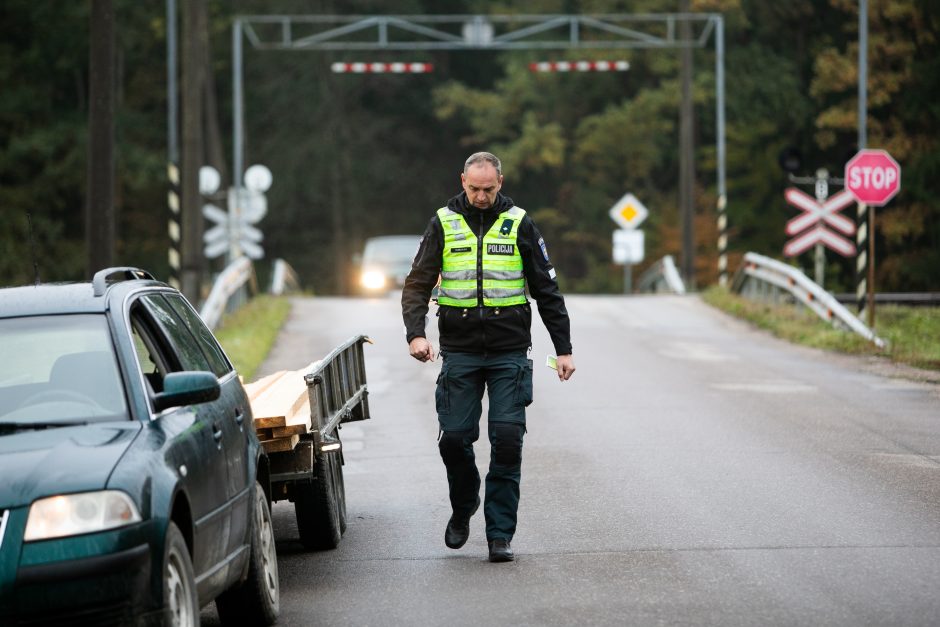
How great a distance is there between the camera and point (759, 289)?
2994 cm

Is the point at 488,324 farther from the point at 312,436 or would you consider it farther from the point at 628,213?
the point at 628,213

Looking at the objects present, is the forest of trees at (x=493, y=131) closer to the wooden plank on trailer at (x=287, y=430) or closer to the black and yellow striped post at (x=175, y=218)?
the black and yellow striped post at (x=175, y=218)

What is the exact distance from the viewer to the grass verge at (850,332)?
2084cm

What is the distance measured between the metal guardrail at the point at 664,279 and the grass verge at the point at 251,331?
8401 mm

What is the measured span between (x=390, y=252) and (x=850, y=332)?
18498 mm

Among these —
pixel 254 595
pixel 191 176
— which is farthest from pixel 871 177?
pixel 254 595

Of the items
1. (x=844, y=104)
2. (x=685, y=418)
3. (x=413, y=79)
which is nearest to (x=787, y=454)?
(x=685, y=418)

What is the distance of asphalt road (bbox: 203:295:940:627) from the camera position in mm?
7680

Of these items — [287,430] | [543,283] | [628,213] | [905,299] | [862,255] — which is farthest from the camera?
[628,213]

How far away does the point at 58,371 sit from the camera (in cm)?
669

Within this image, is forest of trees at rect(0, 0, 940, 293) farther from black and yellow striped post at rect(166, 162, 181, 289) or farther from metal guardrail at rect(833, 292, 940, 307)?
black and yellow striped post at rect(166, 162, 181, 289)

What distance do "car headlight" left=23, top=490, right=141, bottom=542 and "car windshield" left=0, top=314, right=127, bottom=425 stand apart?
0.71m

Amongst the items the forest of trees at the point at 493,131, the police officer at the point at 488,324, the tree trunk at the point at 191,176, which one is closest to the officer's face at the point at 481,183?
the police officer at the point at 488,324

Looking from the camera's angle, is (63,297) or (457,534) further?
(457,534)
